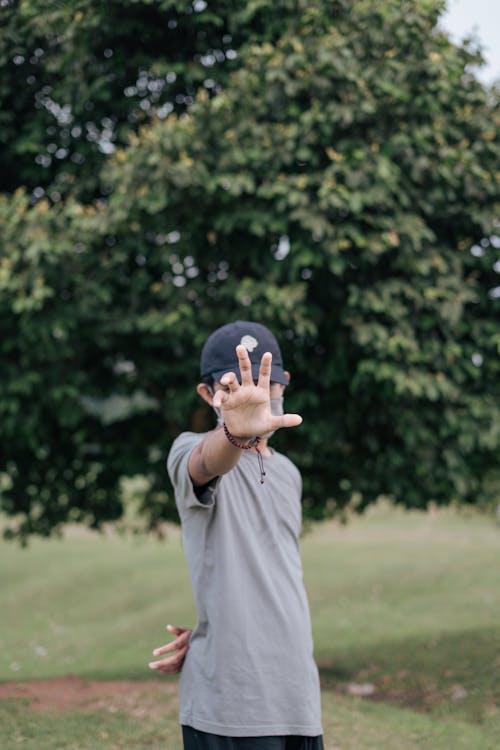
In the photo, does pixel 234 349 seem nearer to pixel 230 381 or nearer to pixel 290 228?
pixel 230 381

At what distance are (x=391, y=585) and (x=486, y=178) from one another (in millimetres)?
11335

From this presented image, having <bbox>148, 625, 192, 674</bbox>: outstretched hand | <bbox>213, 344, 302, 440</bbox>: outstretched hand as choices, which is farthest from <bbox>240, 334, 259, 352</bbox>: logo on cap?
<bbox>148, 625, 192, 674</bbox>: outstretched hand

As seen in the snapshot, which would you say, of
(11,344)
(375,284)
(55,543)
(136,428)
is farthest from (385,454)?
(55,543)

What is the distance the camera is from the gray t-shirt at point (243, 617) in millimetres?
2756

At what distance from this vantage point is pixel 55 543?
26.2m

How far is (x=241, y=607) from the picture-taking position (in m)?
2.79

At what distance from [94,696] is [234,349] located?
5649mm

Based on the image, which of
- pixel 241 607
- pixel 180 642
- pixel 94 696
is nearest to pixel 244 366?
pixel 241 607

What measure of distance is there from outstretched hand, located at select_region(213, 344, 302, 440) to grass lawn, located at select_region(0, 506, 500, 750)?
15.1ft

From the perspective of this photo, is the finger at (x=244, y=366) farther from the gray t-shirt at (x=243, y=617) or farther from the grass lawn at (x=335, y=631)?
the grass lawn at (x=335, y=631)

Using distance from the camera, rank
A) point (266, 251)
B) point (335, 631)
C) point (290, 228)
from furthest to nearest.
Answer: point (335, 631), point (266, 251), point (290, 228)

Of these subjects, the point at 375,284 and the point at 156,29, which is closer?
the point at 375,284

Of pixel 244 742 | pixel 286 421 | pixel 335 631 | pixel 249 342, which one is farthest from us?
pixel 335 631

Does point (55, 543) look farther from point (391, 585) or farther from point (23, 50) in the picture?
point (23, 50)
